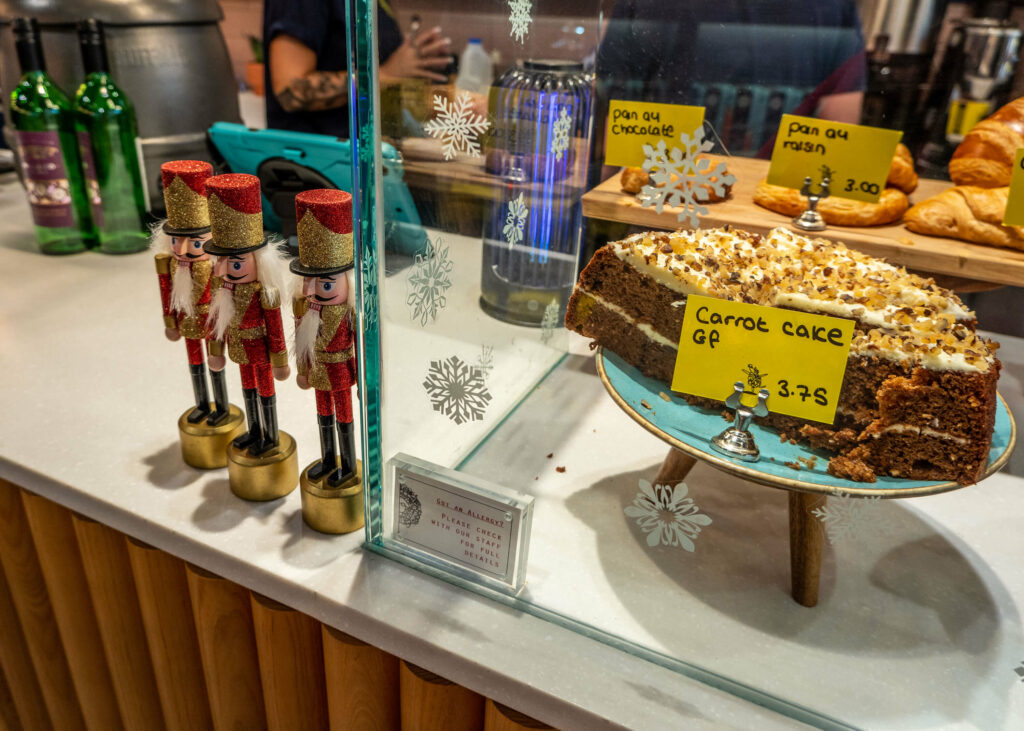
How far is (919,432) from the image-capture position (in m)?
0.66

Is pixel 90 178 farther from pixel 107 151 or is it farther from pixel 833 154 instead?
pixel 833 154

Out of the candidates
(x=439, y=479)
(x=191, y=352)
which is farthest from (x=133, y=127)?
(x=439, y=479)

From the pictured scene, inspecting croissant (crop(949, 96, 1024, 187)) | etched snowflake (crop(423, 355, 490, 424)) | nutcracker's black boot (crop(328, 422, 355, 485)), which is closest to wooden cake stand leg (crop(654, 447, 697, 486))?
etched snowflake (crop(423, 355, 490, 424))

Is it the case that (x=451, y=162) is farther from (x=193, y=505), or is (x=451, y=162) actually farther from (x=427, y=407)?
(x=193, y=505)

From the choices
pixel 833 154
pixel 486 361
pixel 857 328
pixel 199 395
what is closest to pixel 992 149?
pixel 833 154

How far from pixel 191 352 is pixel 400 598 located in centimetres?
38

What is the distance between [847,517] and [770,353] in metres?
0.17

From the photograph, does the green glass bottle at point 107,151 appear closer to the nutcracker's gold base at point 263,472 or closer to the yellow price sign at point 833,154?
the nutcracker's gold base at point 263,472

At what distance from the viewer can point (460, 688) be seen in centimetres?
71

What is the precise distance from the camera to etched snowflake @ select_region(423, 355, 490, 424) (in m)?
0.80

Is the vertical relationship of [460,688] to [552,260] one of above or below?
below

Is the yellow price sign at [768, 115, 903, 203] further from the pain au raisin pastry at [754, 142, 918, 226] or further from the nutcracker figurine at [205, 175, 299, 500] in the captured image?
the nutcracker figurine at [205, 175, 299, 500]

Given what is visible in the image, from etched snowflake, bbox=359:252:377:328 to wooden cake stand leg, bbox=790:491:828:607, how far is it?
44cm

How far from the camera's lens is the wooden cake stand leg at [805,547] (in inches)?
27.0
